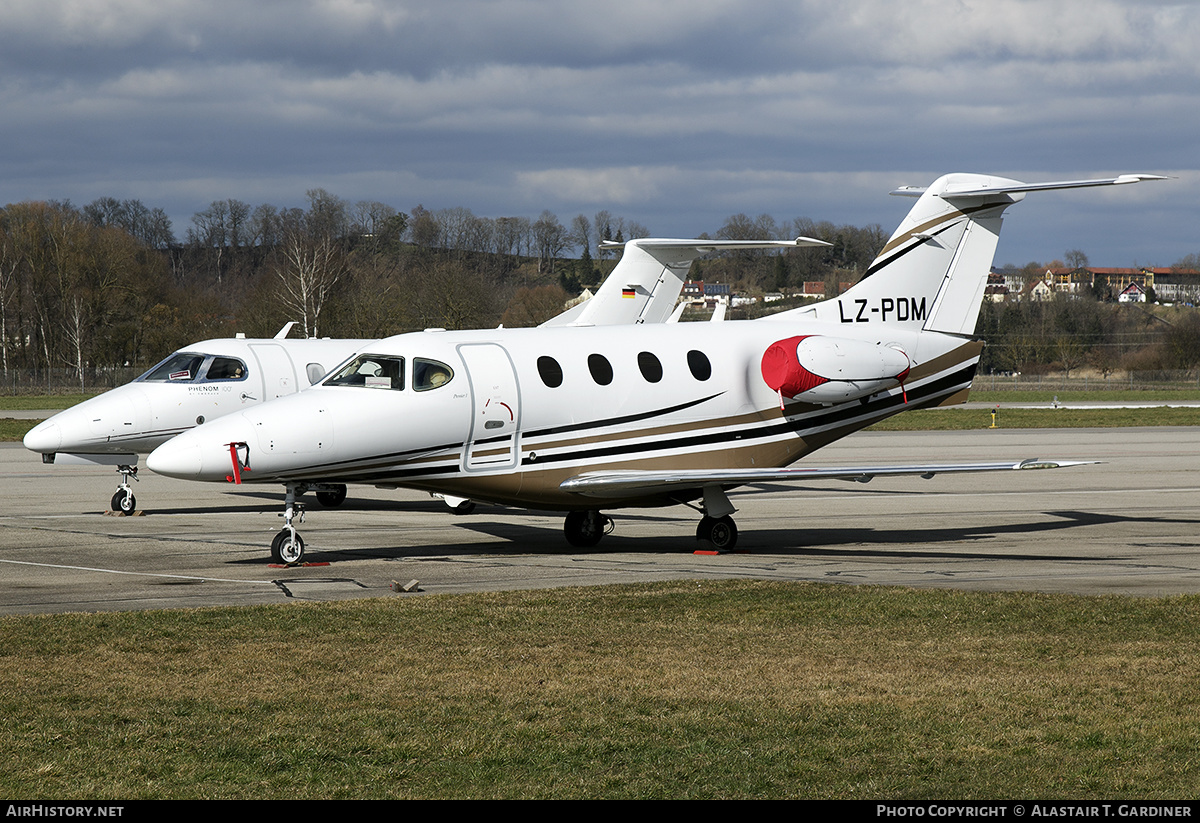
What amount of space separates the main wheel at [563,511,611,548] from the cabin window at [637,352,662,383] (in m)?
2.26

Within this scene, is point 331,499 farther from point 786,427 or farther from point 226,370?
point 786,427

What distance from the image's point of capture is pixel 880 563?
1731 centimetres

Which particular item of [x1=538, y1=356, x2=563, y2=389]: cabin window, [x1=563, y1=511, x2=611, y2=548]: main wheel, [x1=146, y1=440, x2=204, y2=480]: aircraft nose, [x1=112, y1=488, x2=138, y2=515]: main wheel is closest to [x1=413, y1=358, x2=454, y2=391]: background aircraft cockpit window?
[x1=538, y1=356, x2=563, y2=389]: cabin window

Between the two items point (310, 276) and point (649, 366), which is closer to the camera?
point (649, 366)

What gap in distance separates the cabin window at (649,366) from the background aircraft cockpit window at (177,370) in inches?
375

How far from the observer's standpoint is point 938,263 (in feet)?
70.2

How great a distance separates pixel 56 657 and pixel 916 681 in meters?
7.10

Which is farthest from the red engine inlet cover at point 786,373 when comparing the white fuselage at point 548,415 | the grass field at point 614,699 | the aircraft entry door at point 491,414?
the grass field at point 614,699

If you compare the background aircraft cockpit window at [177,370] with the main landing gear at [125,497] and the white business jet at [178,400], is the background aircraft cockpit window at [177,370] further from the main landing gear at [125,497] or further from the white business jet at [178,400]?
the main landing gear at [125,497]

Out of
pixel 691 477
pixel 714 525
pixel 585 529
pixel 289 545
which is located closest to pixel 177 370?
pixel 289 545

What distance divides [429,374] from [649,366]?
11.3 feet

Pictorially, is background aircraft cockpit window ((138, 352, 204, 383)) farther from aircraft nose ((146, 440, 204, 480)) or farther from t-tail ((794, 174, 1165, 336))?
t-tail ((794, 174, 1165, 336))

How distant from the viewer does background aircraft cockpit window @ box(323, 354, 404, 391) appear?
16953mm
